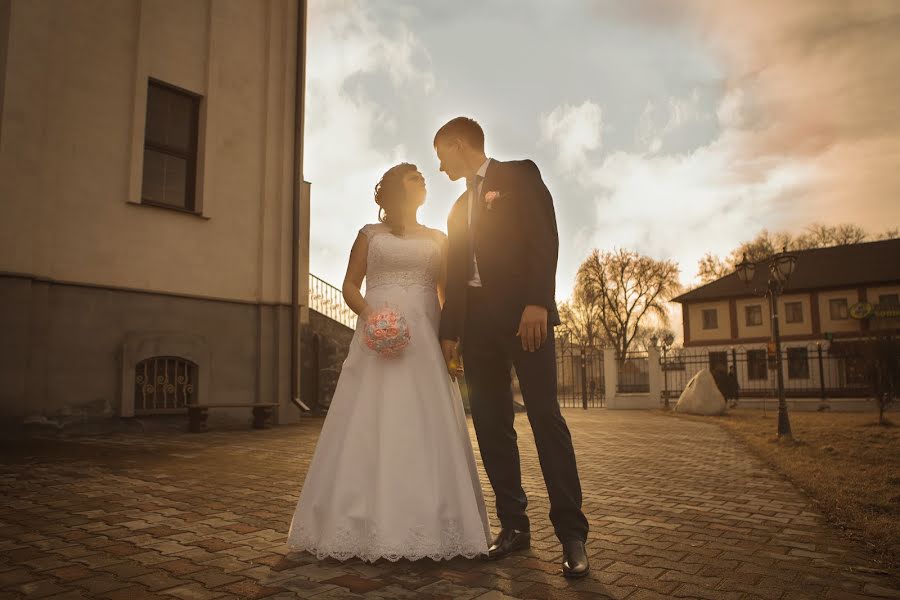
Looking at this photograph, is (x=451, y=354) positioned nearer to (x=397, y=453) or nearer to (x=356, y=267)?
(x=397, y=453)

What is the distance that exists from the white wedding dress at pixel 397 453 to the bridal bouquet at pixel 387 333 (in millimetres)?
82

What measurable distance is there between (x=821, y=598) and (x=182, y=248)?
35.0 feet

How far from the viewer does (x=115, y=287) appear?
32.7ft

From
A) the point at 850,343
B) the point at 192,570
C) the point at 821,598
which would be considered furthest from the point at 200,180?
the point at 850,343

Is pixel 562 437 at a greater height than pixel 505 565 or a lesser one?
greater

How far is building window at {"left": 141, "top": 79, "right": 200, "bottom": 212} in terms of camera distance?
11000 mm

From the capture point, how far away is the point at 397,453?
10.7ft

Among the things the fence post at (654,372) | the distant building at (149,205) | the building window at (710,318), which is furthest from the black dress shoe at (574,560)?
the building window at (710,318)

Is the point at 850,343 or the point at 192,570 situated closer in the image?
the point at 192,570

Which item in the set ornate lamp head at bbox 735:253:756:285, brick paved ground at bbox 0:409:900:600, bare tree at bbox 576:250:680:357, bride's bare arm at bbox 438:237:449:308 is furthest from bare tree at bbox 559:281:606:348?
bride's bare arm at bbox 438:237:449:308

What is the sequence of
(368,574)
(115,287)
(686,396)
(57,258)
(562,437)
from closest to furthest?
(368,574) → (562,437) → (57,258) → (115,287) → (686,396)

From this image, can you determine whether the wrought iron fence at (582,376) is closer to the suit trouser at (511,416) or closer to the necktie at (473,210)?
the suit trouser at (511,416)

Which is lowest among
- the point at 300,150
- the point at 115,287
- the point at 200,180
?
the point at 115,287

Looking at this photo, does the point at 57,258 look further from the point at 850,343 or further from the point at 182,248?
the point at 850,343
